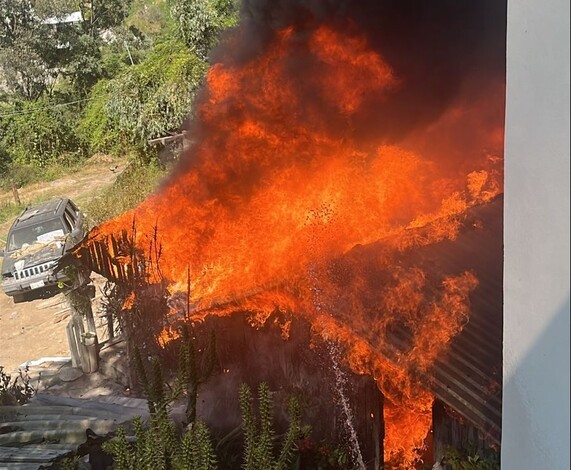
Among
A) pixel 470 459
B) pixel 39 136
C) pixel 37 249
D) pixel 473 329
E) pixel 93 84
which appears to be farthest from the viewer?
pixel 93 84

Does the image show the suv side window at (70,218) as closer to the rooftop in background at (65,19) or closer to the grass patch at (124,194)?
the grass patch at (124,194)

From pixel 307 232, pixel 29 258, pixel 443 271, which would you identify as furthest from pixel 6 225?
pixel 443 271

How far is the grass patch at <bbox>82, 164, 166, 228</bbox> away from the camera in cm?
1714

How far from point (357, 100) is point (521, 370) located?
26.2 ft

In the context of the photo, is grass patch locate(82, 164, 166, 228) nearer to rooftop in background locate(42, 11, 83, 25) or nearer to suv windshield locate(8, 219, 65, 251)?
suv windshield locate(8, 219, 65, 251)

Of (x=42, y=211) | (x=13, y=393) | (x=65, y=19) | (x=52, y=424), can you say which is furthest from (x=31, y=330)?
(x=65, y=19)

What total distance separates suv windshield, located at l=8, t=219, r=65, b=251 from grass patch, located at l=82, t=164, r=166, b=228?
1986mm

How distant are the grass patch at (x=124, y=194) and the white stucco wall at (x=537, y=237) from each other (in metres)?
14.3

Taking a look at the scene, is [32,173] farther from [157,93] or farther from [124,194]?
[157,93]

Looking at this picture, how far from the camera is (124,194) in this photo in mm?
18453

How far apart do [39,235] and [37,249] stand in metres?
0.38

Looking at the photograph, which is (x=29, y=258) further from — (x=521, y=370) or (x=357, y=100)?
(x=521, y=370)

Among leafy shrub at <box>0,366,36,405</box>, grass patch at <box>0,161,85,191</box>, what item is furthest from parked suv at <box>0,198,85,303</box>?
grass patch at <box>0,161,85,191</box>

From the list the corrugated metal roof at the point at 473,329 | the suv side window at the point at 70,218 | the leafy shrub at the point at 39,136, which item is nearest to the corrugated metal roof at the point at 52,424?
the corrugated metal roof at the point at 473,329
